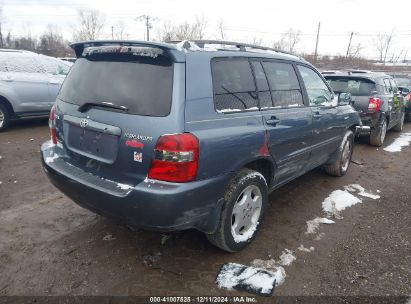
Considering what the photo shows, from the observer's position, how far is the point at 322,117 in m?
4.09

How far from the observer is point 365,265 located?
9.75ft

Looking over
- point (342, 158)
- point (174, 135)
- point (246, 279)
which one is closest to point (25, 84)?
point (174, 135)

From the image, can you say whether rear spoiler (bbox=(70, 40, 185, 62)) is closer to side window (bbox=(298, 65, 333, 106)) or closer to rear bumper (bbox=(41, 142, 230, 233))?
rear bumper (bbox=(41, 142, 230, 233))

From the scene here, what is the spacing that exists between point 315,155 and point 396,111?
555cm

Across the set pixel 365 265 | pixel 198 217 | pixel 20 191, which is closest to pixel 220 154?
pixel 198 217

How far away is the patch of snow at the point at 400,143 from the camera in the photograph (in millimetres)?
7522

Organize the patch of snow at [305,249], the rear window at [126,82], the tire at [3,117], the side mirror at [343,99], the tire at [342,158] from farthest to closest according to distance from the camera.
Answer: the tire at [3,117] → the tire at [342,158] → the side mirror at [343,99] → the patch of snow at [305,249] → the rear window at [126,82]

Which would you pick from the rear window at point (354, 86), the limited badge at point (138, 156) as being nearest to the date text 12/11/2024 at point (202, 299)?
the limited badge at point (138, 156)

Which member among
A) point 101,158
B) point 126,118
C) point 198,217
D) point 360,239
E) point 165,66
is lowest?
point 360,239

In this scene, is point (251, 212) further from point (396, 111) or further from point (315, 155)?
point (396, 111)

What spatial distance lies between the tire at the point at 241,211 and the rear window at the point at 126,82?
931 mm

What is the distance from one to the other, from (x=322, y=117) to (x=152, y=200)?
268cm

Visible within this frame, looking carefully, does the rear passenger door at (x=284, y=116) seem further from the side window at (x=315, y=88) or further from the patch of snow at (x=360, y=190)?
the patch of snow at (x=360, y=190)

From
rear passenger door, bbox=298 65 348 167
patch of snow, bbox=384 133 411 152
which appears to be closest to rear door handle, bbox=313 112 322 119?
rear passenger door, bbox=298 65 348 167
